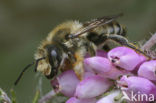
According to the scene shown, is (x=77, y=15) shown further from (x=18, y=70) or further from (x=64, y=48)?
(x=64, y=48)

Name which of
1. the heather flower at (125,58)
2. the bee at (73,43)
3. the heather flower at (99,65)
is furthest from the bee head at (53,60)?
the heather flower at (125,58)

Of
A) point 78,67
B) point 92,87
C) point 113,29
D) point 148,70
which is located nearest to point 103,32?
point 113,29

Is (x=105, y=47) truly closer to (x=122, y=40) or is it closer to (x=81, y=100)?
(x=122, y=40)

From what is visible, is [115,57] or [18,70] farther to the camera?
[18,70]

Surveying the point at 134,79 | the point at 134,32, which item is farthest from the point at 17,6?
the point at 134,79

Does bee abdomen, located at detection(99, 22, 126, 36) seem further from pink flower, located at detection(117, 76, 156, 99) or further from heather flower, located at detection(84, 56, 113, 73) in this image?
pink flower, located at detection(117, 76, 156, 99)
